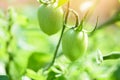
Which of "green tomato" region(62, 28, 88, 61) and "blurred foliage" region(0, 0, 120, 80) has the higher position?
"green tomato" region(62, 28, 88, 61)

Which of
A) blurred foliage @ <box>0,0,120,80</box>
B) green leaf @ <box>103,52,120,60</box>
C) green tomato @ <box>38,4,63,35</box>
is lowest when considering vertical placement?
blurred foliage @ <box>0,0,120,80</box>

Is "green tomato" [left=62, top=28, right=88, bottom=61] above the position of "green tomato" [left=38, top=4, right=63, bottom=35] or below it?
below

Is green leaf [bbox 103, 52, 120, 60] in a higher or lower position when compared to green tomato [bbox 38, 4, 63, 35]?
lower

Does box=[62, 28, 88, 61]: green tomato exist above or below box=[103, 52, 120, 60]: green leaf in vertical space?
above

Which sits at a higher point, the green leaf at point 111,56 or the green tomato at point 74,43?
the green tomato at point 74,43

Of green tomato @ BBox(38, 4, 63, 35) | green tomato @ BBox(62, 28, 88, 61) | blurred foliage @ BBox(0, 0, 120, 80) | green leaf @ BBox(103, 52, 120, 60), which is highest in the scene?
green tomato @ BBox(38, 4, 63, 35)

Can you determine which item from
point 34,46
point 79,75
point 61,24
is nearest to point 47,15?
point 61,24
